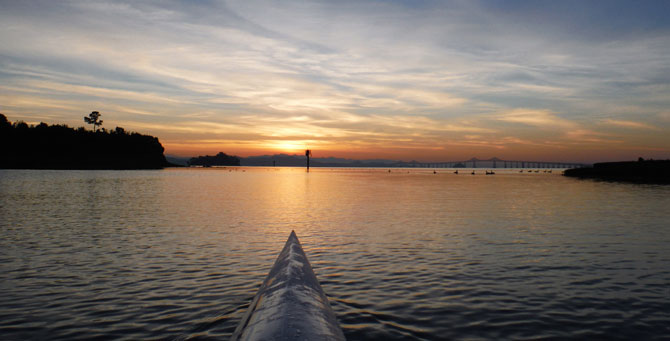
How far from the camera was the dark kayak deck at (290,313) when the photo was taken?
21.9ft

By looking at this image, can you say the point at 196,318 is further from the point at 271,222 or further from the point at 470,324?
the point at 271,222

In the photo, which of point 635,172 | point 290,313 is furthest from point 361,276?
point 635,172

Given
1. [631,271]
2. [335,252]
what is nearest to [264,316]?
[335,252]

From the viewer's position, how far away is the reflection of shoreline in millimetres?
98312

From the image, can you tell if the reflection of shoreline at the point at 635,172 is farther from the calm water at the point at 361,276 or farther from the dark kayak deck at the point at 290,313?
the dark kayak deck at the point at 290,313

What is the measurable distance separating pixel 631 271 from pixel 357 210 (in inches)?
892

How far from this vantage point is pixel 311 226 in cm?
2614

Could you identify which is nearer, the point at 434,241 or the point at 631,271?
the point at 631,271

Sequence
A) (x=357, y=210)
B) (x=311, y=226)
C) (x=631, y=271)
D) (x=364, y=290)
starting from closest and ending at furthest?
(x=364, y=290) < (x=631, y=271) < (x=311, y=226) < (x=357, y=210)

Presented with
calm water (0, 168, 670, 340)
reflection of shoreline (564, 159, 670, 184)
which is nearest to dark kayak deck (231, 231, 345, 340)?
calm water (0, 168, 670, 340)

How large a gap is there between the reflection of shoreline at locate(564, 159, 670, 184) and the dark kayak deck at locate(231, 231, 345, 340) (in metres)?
112

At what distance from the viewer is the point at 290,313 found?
24.6 ft

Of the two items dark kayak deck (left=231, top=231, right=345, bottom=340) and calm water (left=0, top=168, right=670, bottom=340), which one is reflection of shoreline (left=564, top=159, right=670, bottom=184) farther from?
dark kayak deck (left=231, top=231, right=345, bottom=340)

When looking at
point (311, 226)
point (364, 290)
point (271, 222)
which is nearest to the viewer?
point (364, 290)
